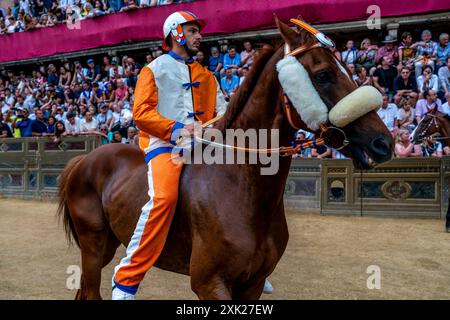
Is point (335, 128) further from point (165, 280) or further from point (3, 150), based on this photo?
point (3, 150)

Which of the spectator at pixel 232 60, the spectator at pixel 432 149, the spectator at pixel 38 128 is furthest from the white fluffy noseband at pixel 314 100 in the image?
the spectator at pixel 38 128

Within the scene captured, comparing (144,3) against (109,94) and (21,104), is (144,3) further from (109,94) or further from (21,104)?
(21,104)

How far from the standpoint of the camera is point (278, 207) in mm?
2848

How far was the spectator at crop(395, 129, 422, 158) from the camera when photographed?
9062 mm

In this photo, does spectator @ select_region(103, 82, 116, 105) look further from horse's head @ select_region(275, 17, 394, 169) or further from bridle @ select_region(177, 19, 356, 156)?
horse's head @ select_region(275, 17, 394, 169)

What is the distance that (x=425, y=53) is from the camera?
34.4 ft

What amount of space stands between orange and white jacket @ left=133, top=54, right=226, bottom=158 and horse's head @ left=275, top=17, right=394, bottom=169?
849mm

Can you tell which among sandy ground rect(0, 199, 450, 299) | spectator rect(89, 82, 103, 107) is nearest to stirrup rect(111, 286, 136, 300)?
sandy ground rect(0, 199, 450, 299)

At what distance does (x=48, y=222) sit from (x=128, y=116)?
377 cm

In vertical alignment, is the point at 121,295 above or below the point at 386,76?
below

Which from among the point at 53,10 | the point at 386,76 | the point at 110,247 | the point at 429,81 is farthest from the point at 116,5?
the point at 110,247

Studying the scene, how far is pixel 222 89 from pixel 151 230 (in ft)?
28.3

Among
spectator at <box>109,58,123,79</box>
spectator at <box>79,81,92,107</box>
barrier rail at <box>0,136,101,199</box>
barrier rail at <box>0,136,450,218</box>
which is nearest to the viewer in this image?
barrier rail at <box>0,136,450,218</box>
